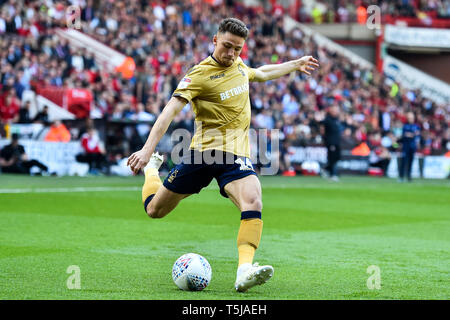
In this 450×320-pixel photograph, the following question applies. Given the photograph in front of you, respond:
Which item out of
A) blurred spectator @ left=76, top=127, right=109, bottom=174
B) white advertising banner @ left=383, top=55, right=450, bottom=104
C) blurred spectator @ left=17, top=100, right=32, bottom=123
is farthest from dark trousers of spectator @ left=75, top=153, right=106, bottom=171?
white advertising banner @ left=383, top=55, right=450, bottom=104

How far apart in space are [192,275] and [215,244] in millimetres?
3048

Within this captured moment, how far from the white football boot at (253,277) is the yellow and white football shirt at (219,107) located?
120 centimetres

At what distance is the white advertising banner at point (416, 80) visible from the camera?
Answer: 4397cm

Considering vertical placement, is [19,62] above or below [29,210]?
above

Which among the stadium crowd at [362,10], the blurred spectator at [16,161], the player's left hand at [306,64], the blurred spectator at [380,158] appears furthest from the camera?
the stadium crowd at [362,10]

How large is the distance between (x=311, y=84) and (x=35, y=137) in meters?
15.6

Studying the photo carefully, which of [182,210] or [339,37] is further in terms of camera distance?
[339,37]

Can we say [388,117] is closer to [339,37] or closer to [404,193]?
[339,37]

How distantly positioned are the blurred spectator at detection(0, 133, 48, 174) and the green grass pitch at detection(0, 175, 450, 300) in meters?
4.45

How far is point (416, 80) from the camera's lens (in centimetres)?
4441

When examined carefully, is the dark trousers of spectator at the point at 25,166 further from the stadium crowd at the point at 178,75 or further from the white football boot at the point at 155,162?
the white football boot at the point at 155,162

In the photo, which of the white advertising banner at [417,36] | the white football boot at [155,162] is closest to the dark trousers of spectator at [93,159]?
the white football boot at [155,162]
